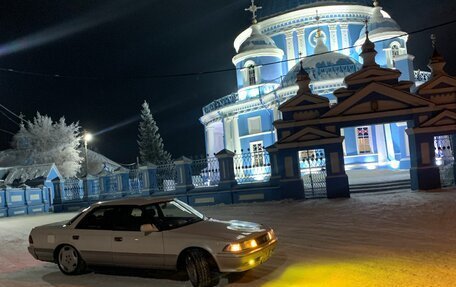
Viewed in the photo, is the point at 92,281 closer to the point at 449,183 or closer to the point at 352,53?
the point at 449,183

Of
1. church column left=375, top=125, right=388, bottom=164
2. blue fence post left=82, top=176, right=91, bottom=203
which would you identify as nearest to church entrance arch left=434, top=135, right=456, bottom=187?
church column left=375, top=125, right=388, bottom=164

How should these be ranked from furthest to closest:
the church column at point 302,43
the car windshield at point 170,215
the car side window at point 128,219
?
the church column at point 302,43 < the car side window at point 128,219 < the car windshield at point 170,215

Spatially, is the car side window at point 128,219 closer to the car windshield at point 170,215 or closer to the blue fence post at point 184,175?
the car windshield at point 170,215

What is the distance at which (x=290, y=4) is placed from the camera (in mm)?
35625

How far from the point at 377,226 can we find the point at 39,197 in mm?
27506

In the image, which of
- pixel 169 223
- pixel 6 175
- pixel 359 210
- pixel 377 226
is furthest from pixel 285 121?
pixel 6 175

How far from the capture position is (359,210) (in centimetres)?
1354

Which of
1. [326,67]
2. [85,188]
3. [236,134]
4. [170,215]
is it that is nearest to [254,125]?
[236,134]

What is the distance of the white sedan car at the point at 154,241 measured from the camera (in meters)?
6.36

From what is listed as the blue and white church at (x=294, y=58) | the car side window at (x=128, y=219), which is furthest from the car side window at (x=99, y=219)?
the blue and white church at (x=294, y=58)

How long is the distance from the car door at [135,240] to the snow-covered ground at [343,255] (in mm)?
369

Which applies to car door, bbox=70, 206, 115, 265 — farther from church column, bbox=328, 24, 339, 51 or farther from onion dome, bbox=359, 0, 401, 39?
church column, bbox=328, 24, 339, 51

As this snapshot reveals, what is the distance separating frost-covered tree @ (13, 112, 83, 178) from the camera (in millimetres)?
48625

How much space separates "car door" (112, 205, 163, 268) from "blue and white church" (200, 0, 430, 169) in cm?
2204
